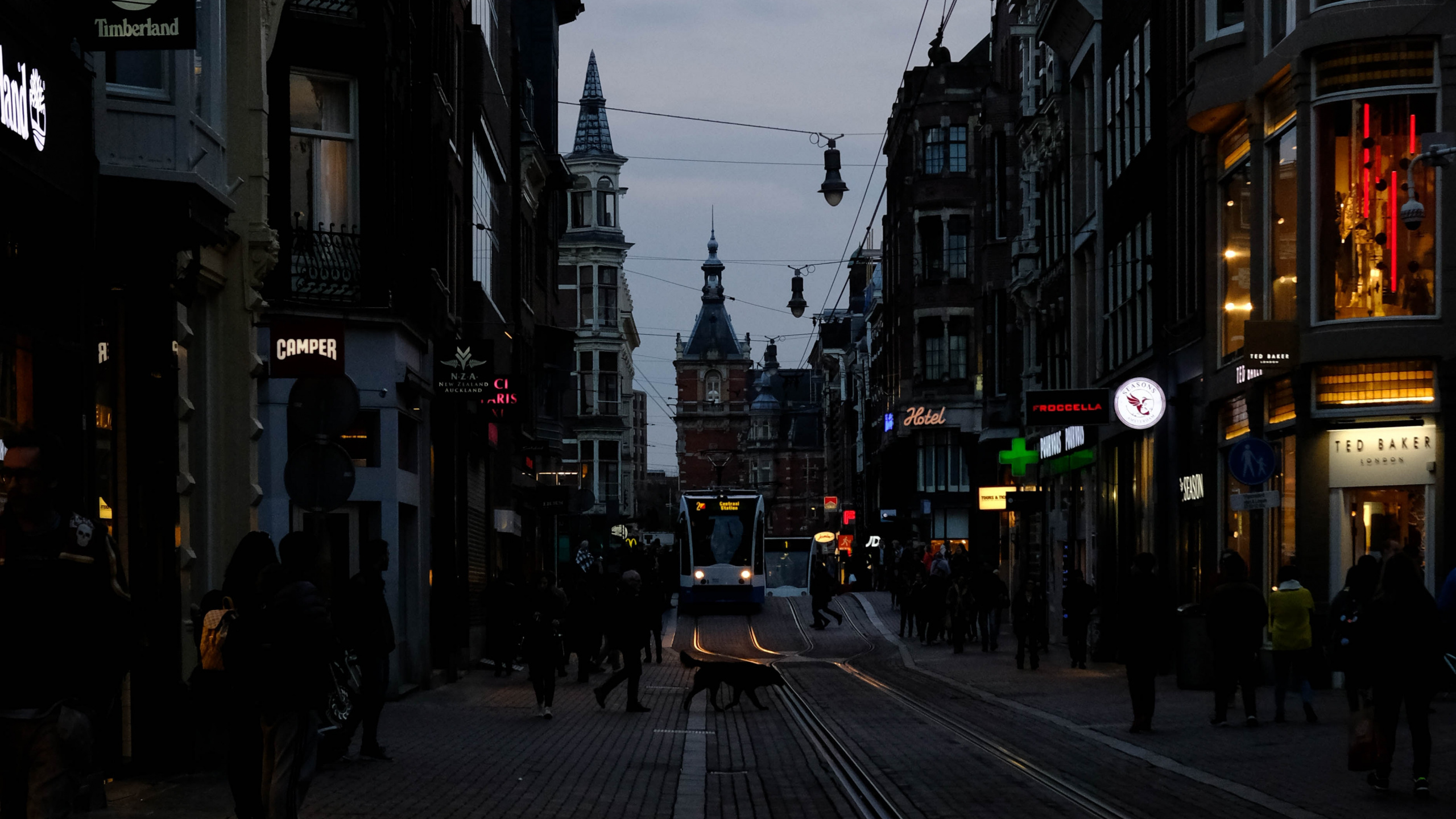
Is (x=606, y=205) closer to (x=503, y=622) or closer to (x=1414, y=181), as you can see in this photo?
(x=503, y=622)

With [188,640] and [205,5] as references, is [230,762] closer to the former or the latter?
[188,640]

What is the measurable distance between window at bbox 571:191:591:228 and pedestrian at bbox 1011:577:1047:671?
65402 millimetres

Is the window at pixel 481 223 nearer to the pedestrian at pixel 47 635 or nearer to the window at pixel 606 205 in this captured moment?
the pedestrian at pixel 47 635

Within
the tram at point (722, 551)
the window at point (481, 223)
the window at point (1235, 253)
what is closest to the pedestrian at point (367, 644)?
the window at point (1235, 253)

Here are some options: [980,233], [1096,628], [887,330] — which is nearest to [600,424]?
[887,330]

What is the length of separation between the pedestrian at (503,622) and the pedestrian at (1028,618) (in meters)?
7.57

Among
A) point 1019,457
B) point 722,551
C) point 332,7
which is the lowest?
point 722,551

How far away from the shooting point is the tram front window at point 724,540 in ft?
170

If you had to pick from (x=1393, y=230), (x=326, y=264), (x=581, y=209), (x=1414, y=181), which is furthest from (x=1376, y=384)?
(x=581, y=209)

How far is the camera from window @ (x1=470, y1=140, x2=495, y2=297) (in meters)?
33.9

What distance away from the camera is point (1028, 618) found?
30.4m

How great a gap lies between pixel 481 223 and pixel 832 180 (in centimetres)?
1202

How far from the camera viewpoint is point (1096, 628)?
33.0 m

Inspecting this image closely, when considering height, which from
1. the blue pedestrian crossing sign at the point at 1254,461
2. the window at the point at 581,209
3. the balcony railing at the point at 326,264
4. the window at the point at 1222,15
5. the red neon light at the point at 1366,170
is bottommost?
the blue pedestrian crossing sign at the point at 1254,461
